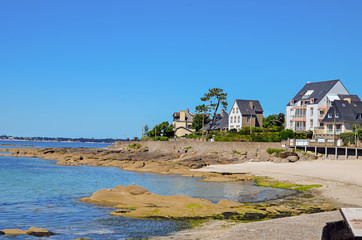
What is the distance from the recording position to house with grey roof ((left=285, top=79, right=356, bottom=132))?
77.7 m

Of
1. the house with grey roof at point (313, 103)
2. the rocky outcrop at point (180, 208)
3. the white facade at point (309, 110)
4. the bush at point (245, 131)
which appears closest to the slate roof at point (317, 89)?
the house with grey roof at point (313, 103)

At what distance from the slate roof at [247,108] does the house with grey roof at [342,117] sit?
24.4 metres

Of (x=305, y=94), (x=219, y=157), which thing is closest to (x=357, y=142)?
(x=219, y=157)

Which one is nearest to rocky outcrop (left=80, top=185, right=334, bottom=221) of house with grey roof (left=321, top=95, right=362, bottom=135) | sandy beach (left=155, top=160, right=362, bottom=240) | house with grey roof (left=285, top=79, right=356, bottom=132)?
sandy beach (left=155, top=160, right=362, bottom=240)

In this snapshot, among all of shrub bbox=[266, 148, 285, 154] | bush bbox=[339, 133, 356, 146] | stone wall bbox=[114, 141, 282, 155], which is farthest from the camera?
stone wall bbox=[114, 141, 282, 155]

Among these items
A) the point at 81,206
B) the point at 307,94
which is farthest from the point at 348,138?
the point at 81,206

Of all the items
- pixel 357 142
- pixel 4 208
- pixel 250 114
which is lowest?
pixel 4 208

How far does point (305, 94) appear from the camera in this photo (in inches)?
3290

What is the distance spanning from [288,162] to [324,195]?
26294mm

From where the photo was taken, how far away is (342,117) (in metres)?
71.1

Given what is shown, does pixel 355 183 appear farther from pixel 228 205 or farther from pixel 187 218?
pixel 187 218

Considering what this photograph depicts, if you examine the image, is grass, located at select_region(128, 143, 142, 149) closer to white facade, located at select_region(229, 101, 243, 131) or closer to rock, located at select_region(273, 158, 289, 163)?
white facade, located at select_region(229, 101, 243, 131)

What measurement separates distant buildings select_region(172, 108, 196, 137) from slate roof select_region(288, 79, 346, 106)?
4256cm

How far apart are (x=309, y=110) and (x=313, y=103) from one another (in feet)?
5.46
